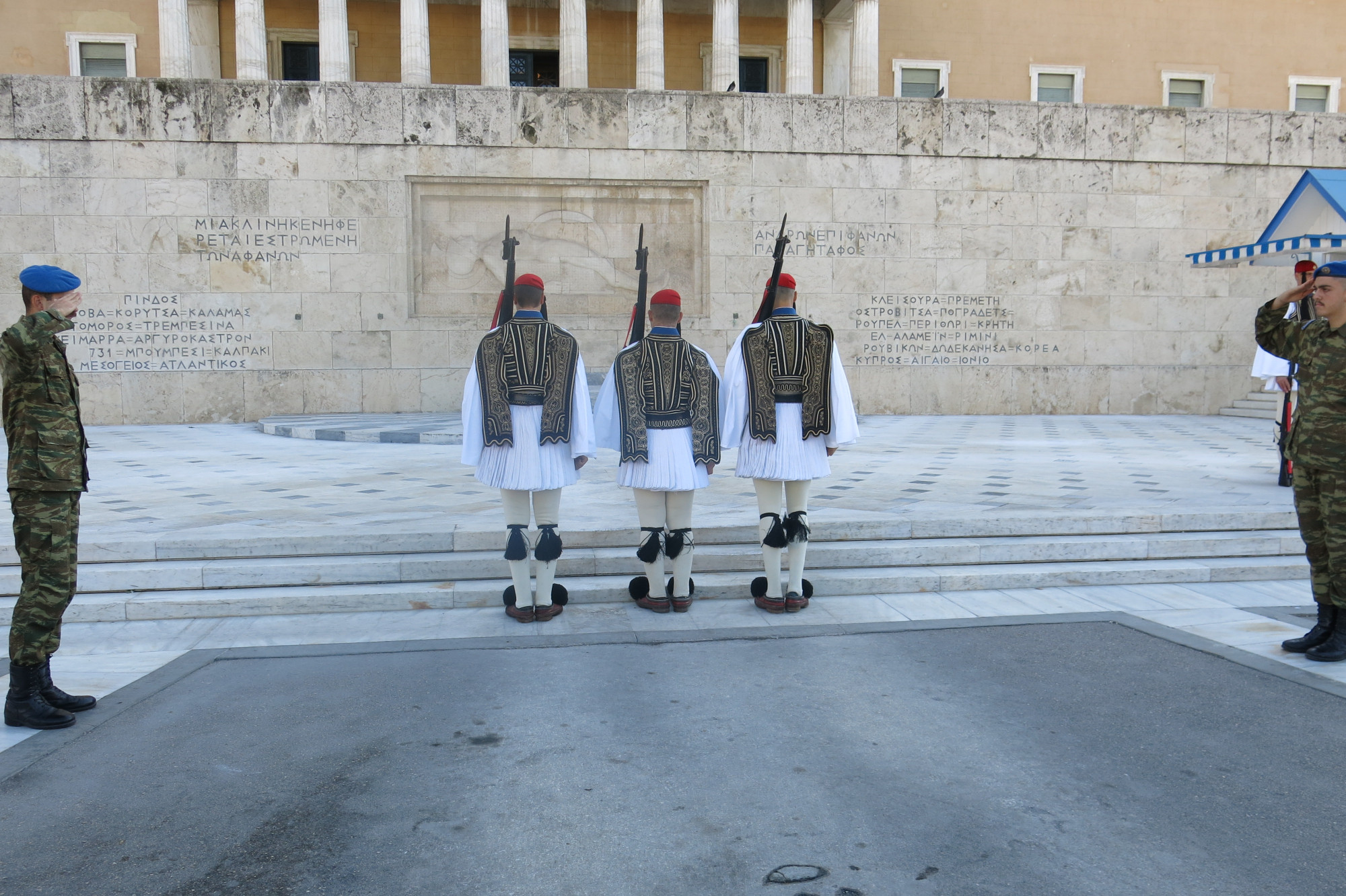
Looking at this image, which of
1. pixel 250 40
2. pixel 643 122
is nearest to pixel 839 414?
pixel 643 122

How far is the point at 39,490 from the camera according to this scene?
3.90 metres

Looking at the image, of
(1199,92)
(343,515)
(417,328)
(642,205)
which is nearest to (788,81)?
(642,205)

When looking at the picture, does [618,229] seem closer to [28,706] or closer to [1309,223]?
[1309,223]

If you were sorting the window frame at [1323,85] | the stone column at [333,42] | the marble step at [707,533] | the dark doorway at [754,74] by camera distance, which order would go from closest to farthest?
the marble step at [707,533] < the stone column at [333,42] < the dark doorway at [754,74] < the window frame at [1323,85]

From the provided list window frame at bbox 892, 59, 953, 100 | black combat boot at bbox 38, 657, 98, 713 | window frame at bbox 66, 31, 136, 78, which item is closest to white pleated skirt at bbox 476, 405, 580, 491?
black combat boot at bbox 38, 657, 98, 713

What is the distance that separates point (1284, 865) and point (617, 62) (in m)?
25.5

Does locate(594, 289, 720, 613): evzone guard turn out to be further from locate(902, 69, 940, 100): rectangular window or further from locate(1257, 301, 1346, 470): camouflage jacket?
locate(902, 69, 940, 100): rectangular window

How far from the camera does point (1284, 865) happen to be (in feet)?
8.82

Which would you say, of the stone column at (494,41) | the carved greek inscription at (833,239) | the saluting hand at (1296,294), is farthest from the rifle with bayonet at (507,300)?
the stone column at (494,41)

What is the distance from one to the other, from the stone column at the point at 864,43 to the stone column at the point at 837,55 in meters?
2.23

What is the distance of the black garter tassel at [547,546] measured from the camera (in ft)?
17.8

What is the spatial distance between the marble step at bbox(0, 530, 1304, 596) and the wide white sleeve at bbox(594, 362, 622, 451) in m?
0.90

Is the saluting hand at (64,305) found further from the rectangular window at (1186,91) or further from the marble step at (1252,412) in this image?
the rectangular window at (1186,91)

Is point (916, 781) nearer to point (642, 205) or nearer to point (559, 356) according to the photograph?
point (559, 356)
